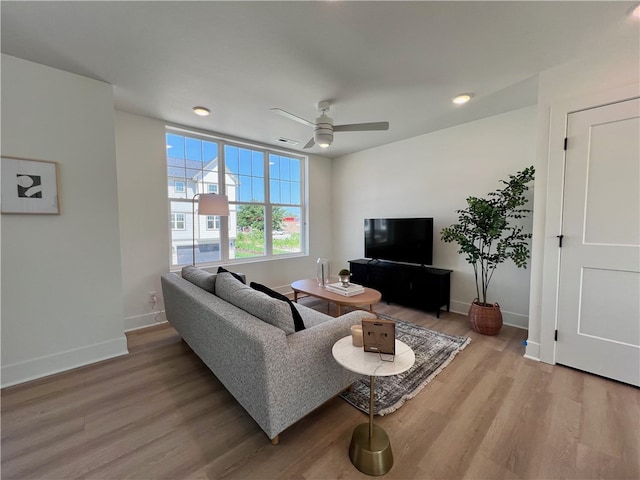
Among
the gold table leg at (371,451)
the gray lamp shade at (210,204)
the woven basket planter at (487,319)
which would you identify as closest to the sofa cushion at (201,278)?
the gray lamp shade at (210,204)

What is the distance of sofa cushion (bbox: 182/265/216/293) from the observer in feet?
7.46

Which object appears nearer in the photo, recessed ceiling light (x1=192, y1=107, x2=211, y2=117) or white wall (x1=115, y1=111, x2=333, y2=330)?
recessed ceiling light (x1=192, y1=107, x2=211, y2=117)

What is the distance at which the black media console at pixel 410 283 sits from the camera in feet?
11.4

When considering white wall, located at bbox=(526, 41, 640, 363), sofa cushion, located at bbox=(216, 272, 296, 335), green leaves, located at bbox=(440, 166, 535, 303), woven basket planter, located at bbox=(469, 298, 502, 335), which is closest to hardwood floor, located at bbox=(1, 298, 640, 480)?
white wall, located at bbox=(526, 41, 640, 363)

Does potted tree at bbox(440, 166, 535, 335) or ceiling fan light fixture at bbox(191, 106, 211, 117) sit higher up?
ceiling fan light fixture at bbox(191, 106, 211, 117)

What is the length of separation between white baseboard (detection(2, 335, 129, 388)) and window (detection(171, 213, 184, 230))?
1535mm

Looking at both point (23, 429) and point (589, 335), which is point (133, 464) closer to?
point (23, 429)

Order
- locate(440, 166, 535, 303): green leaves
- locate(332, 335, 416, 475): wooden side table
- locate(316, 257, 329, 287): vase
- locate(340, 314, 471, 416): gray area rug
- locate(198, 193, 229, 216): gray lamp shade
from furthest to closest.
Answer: locate(316, 257, 329, 287): vase < locate(198, 193, 229, 216): gray lamp shade < locate(440, 166, 535, 303): green leaves < locate(340, 314, 471, 416): gray area rug < locate(332, 335, 416, 475): wooden side table

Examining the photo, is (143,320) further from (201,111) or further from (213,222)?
(201,111)

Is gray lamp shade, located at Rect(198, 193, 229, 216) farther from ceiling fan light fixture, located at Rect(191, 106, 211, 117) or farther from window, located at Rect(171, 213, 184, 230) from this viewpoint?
ceiling fan light fixture, located at Rect(191, 106, 211, 117)

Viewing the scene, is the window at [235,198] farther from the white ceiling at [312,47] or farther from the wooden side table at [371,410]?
the wooden side table at [371,410]

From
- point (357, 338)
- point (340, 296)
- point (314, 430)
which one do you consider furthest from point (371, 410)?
point (340, 296)

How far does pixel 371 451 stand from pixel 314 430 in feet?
1.38

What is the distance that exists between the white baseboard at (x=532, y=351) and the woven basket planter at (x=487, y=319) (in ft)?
1.42
